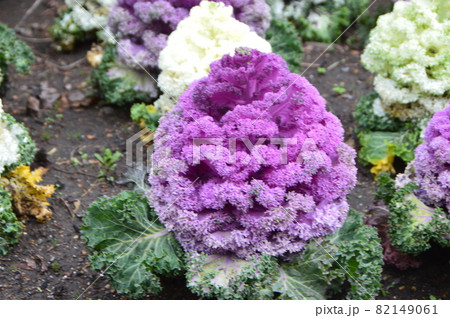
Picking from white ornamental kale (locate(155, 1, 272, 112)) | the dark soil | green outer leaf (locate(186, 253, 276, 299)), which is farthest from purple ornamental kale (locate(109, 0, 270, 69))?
green outer leaf (locate(186, 253, 276, 299))

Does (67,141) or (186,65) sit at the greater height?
(186,65)

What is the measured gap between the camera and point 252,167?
409 centimetres

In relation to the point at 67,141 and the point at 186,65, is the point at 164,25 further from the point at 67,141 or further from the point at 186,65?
the point at 67,141

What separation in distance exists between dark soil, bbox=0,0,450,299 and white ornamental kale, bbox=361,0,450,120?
69 cm

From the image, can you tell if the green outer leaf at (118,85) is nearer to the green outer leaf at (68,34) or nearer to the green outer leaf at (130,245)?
the green outer leaf at (68,34)

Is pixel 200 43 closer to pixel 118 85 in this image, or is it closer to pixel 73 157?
pixel 118 85

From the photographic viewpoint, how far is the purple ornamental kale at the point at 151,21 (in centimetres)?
609

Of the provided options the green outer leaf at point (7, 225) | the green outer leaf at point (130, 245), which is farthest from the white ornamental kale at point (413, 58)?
→ the green outer leaf at point (7, 225)

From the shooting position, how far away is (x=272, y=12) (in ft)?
24.7

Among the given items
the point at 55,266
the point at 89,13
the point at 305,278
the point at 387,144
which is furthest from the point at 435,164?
the point at 89,13

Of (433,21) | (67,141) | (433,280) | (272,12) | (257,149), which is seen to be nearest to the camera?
(257,149)

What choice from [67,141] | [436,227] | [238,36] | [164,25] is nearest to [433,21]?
[238,36]

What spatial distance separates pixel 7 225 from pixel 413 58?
11.5 ft
